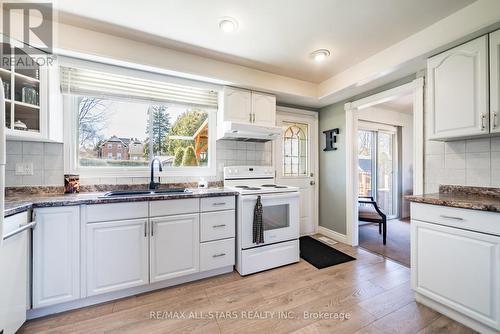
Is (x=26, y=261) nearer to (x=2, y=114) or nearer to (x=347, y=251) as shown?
(x=2, y=114)

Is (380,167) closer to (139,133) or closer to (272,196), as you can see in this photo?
(272,196)

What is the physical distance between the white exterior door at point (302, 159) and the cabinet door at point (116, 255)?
2.09 metres

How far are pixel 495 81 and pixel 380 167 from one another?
128 inches

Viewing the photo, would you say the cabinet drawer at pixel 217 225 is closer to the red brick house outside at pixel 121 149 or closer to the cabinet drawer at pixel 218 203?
the cabinet drawer at pixel 218 203

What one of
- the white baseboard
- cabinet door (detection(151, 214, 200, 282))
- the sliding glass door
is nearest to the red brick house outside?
cabinet door (detection(151, 214, 200, 282))

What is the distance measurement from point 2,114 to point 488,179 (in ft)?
10.9

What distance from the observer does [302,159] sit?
11.5 ft

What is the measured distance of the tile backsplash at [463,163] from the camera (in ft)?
5.62

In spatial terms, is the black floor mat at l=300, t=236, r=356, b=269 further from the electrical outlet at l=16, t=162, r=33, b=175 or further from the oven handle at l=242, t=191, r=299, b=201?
the electrical outlet at l=16, t=162, r=33, b=175

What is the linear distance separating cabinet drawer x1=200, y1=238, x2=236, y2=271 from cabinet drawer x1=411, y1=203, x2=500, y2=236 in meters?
1.76

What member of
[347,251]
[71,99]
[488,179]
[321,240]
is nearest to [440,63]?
[488,179]

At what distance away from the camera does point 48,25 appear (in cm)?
173

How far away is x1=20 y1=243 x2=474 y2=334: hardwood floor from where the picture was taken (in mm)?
1469

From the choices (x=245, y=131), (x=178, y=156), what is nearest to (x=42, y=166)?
(x=178, y=156)
